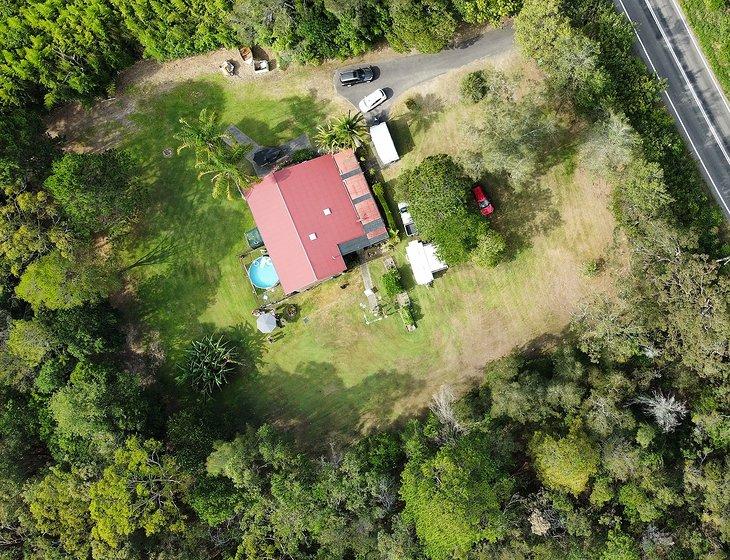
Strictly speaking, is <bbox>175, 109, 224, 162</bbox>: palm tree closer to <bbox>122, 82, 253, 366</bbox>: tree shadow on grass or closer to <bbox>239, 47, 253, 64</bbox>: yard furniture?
<bbox>122, 82, 253, 366</bbox>: tree shadow on grass

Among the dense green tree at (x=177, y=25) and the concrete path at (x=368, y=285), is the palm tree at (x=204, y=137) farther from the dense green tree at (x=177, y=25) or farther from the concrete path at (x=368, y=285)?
the concrete path at (x=368, y=285)

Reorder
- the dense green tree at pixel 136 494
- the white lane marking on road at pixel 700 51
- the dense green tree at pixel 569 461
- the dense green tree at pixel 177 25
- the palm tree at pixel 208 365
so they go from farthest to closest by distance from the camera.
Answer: the palm tree at pixel 208 365, the white lane marking on road at pixel 700 51, the dense green tree at pixel 177 25, the dense green tree at pixel 136 494, the dense green tree at pixel 569 461

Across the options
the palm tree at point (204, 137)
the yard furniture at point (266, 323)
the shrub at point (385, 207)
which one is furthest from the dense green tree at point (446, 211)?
the palm tree at point (204, 137)

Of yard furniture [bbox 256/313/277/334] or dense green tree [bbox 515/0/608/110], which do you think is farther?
yard furniture [bbox 256/313/277/334]

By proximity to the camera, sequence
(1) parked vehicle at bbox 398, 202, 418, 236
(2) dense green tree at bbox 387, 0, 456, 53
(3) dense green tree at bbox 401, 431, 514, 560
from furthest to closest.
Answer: (1) parked vehicle at bbox 398, 202, 418, 236 → (2) dense green tree at bbox 387, 0, 456, 53 → (3) dense green tree at bbox 401, 431, 514, 560

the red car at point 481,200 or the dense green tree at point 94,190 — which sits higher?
the dense green tree at point 94,190

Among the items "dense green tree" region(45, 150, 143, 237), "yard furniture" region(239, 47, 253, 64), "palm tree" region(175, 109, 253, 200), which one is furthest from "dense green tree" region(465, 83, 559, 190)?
"dense green tree" region(45, 150, 143, 237)

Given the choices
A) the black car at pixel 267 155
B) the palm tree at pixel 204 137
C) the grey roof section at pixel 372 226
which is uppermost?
the palm tree at pixel 204 137
